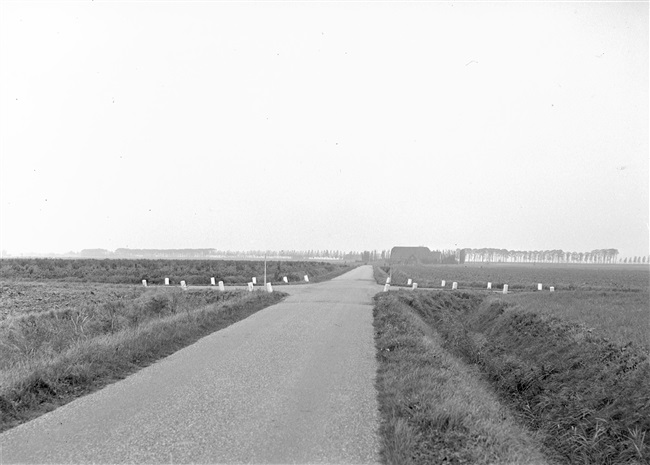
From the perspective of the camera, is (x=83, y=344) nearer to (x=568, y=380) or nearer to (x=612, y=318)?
(x=568, y=380)

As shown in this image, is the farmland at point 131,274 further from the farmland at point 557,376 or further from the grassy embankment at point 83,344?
the farmland at point 557,376

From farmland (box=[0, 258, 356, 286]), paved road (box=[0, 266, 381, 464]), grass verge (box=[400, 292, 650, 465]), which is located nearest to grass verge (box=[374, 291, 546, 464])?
paved road (box=[0, 266, 381, 464])

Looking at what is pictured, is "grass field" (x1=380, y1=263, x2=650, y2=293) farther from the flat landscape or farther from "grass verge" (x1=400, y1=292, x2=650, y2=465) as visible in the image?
"grass verge" (x1=400, y1=292, x2=650, y2=465)

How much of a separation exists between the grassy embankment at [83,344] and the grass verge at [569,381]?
8.28 m

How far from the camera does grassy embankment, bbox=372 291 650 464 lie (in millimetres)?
6844

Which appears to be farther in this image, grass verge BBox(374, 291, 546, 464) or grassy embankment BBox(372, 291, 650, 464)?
grassy embankment BBox(372, 291, 650, 464)

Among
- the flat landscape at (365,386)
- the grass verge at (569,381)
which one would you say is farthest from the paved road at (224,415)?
the grass verge at (569,381)

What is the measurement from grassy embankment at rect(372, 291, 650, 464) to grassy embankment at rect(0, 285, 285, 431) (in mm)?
5622

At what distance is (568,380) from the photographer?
32.0 feet

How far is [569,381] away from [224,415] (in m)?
8.60

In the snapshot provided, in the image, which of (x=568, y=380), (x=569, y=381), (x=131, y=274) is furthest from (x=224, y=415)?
(x=131, y=274)

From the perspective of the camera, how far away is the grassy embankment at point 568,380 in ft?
22.5

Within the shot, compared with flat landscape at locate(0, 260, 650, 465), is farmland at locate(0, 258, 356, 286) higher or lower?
lower

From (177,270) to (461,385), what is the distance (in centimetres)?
4290
